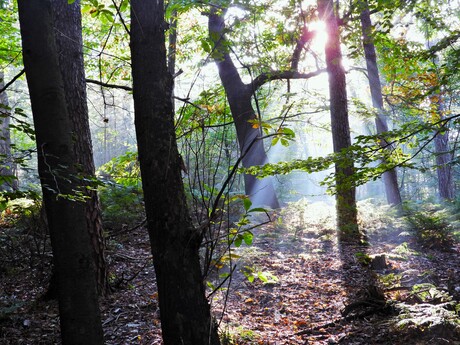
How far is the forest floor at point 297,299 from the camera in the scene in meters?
3.98

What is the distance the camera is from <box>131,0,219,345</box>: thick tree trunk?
2.54 m

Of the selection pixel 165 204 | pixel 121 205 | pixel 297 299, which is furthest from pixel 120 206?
pixel 165 204

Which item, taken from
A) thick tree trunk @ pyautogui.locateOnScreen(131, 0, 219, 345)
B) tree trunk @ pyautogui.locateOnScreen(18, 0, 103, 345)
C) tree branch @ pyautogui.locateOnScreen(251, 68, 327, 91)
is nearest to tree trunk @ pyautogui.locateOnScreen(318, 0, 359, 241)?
tree branch @ pyautogui.locateOnScreen(251, 68, 327, 91)

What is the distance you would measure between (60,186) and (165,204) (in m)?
0.68

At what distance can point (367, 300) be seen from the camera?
4785 millimetres

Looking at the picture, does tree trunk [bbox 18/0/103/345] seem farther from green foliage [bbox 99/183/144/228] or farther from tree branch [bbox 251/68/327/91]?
tree branch [bbox 251/68/327/91]

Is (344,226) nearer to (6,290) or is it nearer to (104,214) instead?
(104,214)

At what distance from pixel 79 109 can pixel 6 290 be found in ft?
9.45

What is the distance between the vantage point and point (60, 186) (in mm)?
2465

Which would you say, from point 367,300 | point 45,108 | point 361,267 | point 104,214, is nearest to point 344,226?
point 361,267

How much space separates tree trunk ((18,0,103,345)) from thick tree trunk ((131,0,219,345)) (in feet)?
1.47

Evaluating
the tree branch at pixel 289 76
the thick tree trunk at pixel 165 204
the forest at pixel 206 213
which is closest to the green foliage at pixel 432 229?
the forest at pixel 206 213

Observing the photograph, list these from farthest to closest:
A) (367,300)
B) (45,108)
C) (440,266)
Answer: (440,266), (367,300), (45,108)

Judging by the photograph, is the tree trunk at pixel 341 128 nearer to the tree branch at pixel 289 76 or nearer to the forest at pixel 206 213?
the forest at pixel 206 213
